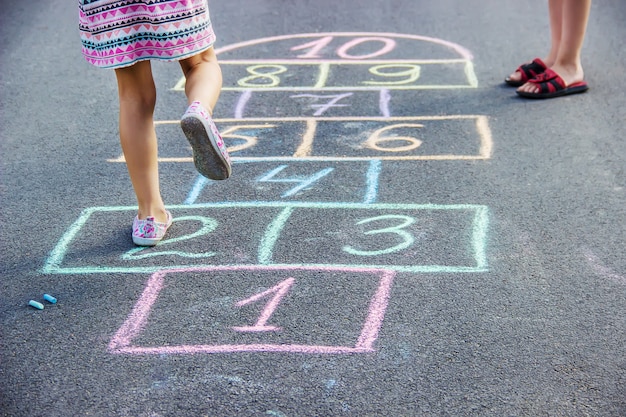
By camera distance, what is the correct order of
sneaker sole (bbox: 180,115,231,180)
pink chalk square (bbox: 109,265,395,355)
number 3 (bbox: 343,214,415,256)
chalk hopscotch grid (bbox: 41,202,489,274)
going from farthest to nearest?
number 3 (bbox: 343,214,415,256), chalk hopscotch grid (bbox: 41,202,489,274), sneaker sole (bbox: 180,115,231,180), pink chalk square (bbox: 109,265,395,355)

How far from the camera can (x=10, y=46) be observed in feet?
21.6

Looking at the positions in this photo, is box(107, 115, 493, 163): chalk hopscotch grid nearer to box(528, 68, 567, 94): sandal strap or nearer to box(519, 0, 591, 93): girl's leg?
box(528, 68, 567, 94): sandal strap

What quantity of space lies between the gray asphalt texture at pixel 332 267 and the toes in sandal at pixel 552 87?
0.07m

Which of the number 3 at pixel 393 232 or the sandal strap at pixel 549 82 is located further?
the sandal strap at pixel 549 82

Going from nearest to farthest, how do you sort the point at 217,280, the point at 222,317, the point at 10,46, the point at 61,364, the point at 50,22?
1. the point at 61,364
2. the point at 222,317
3. the point at 217,280
4. the point at 10,46
5. the point at 50,22

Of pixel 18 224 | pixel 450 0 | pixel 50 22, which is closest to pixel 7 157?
pixel 18 224

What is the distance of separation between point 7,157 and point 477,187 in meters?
2.46

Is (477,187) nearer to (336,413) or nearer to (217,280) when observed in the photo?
(217,280)

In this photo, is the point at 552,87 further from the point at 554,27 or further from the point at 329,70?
the point at 329,70

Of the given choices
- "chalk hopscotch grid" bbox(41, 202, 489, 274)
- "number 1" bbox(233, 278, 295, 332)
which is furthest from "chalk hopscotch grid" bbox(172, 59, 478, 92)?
"number 1" bbox(233, 278, 295, 332)

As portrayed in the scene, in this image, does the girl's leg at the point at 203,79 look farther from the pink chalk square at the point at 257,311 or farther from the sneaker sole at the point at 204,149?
the pink chalk square at the point at 257,311

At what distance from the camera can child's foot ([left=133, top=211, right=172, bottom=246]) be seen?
3.46m

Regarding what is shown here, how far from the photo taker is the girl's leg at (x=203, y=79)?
10.6 feet

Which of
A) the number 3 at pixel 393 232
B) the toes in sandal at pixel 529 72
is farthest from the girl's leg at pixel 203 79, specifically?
the toes in sandal at pixel 529 72
